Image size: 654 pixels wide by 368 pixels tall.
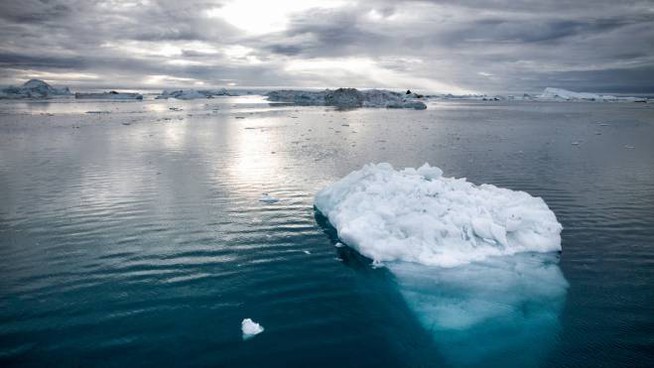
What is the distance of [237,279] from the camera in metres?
11.8

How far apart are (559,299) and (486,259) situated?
2.46 metres

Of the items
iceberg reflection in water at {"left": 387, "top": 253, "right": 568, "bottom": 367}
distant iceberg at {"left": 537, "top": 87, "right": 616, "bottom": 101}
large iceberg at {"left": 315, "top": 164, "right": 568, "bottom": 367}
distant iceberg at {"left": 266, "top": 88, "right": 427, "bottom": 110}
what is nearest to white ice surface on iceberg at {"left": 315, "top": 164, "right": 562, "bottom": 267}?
large iceberg at {"left": 315, "top": 164, "right": 568, "bottom": 367}

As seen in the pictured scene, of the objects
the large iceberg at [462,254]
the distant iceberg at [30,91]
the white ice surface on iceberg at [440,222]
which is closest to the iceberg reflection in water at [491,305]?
the large iceberg at [462,254]

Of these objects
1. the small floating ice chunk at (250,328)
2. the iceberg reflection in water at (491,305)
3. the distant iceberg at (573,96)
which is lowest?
the small floating ice chunk at (250,328)

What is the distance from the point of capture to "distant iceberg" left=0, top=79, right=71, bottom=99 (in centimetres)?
15314

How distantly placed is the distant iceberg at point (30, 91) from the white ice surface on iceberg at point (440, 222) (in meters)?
182

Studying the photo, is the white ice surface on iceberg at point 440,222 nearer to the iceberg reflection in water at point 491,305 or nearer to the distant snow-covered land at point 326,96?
the iceberg reflection in water at point 491,305

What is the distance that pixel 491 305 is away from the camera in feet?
34.6

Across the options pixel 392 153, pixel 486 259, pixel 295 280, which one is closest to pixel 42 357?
pixel 295 280

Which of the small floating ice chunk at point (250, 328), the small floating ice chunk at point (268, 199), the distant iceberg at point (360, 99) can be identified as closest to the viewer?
the small floating ice chunk at point (250, 328)

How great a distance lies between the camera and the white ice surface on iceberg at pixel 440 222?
13352 mm

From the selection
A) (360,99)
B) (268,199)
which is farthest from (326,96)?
(268,199)

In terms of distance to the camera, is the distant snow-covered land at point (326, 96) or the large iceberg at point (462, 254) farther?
the distant snow-covered land at point (326, 96)

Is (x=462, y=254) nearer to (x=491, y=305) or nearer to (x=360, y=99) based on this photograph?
(x=491, y=305)
